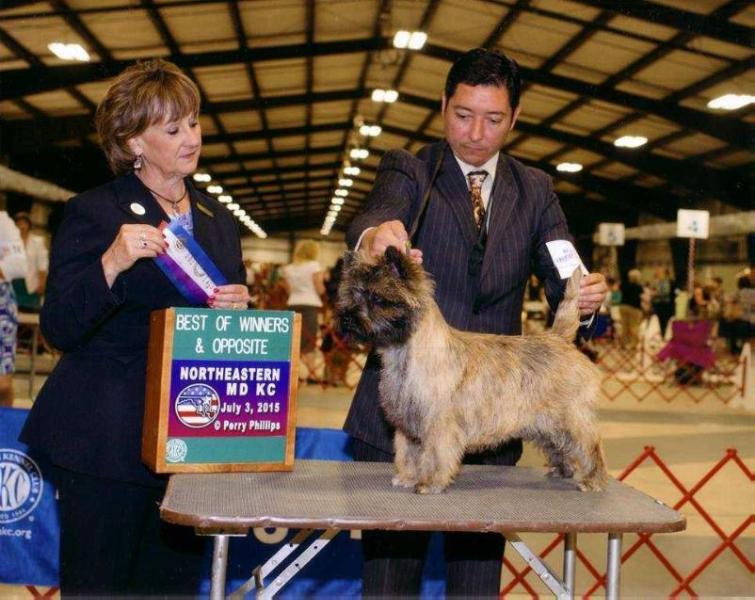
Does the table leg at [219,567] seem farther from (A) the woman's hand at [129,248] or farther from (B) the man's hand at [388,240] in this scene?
(B) the man's hand at [388,240]

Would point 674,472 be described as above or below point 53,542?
below

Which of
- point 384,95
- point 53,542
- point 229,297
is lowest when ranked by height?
point 53,542

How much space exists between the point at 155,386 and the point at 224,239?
1.48 feet

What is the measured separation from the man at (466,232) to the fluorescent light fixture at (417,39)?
29.8 ft

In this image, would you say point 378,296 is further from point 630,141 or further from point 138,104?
point 630,141

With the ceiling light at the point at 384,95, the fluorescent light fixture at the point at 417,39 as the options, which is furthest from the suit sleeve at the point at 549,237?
the ceiling light at the point at 384,95

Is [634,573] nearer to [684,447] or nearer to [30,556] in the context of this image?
[30,556]

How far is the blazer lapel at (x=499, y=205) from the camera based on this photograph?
1.97 metres

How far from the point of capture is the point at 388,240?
1771mm

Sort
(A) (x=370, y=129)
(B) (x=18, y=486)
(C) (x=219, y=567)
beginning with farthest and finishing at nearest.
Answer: (A) (x=370, y=129), (B) (x=18, y=486), (C) (x=219, y=567)

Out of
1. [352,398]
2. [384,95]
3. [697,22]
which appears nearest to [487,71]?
[352,398]

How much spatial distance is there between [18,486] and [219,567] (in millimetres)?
1760

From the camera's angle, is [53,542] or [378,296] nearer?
[378,296]

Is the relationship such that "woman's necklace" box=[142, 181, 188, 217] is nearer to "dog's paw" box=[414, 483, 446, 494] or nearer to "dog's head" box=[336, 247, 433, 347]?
"dog's head" box=[336, 247, 433, 347]
